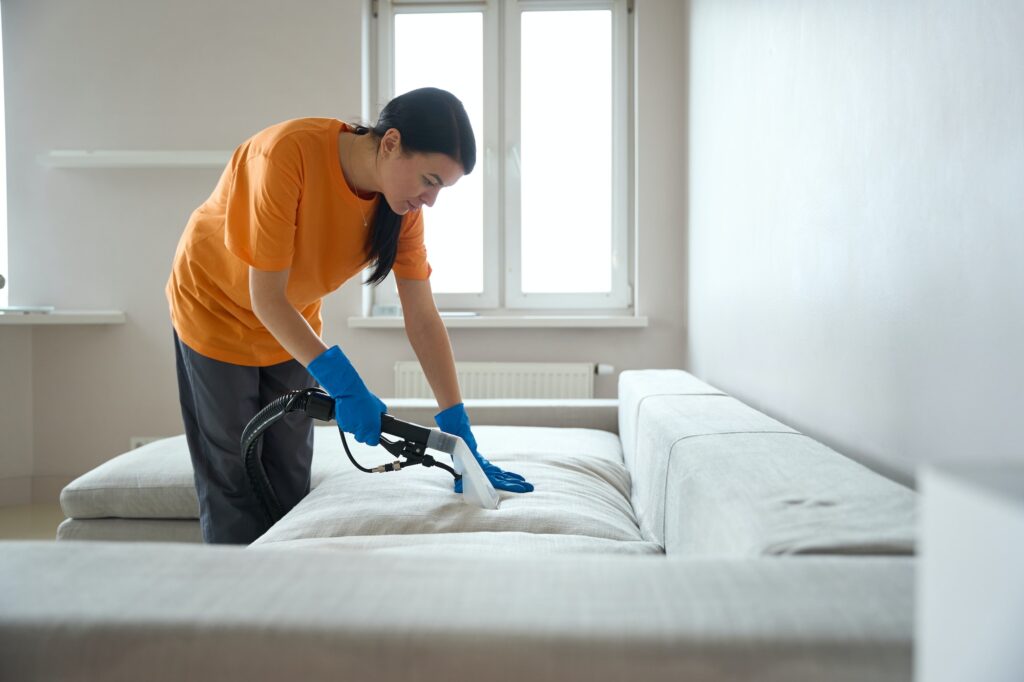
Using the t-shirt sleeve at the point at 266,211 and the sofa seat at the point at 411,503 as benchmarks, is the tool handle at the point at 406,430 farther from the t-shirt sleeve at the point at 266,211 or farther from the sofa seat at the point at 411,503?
the t-shirt sleeve at the point at 266,211

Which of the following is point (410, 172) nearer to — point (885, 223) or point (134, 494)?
point (885, 223)

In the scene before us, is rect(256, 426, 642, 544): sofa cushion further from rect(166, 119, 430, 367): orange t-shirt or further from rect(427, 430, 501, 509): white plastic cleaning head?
rect(166, 119, 430, 367): orange t-shirt

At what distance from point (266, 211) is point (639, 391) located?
1121 millimetres

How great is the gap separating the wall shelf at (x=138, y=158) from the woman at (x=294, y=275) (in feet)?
6.24

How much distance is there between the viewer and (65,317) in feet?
11.6

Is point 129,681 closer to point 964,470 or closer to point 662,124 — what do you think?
point 964,470

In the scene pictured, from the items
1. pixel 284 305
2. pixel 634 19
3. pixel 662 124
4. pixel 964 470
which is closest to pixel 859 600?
pixel 964 470

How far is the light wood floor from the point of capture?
3.10 m

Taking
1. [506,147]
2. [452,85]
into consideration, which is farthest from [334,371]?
[452,85]

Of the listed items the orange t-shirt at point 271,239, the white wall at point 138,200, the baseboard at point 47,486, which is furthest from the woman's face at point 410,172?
the baseboard at point 47,486

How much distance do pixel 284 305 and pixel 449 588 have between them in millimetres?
989

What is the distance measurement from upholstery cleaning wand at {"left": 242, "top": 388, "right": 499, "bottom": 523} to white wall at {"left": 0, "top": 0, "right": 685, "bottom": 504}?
1.98 meters

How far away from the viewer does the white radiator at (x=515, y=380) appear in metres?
3.66

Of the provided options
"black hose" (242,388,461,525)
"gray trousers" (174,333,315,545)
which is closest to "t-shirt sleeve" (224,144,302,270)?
"black hose" (242,388,461,525)
